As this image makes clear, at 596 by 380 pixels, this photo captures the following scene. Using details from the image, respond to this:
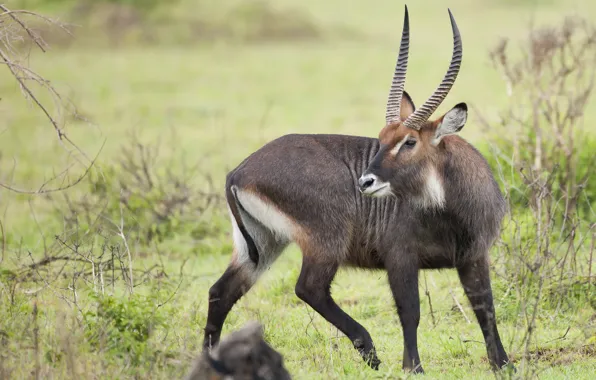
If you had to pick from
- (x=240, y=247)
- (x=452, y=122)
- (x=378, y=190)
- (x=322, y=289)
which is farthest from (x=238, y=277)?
(x=452, y=122)

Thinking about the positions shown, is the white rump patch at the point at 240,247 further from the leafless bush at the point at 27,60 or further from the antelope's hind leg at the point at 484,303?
the antelope's hind leg at the point at 484,303

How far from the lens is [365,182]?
209 inches

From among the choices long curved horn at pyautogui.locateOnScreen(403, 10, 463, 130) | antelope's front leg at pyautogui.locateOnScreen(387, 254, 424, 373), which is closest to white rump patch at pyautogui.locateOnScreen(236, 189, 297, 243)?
antelope's front leg at pyautogui.locateOnScreen(387, 254, 424, 373)

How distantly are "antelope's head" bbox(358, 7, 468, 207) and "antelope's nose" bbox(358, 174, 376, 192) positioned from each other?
0.02 meters

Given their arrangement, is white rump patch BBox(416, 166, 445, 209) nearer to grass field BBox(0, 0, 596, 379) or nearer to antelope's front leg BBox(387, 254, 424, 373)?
antelope's front leg BBox(387, 254, 424, 373)

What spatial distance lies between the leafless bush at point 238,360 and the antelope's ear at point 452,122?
198 centimetres

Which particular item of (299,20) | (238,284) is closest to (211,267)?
(238,284)

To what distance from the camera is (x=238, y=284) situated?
580 centimetres

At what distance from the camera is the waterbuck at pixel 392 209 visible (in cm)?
543

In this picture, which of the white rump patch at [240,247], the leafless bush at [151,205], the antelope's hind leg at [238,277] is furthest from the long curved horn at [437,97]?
the leafless bush at [151,205]

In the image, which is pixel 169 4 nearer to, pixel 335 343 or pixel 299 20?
pixel 299 20

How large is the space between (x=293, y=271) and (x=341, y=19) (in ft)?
70.9

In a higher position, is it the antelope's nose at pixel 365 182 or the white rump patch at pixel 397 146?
the white rump patch at pixel 397 146

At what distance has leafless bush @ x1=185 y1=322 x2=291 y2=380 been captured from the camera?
12.7 feet
